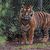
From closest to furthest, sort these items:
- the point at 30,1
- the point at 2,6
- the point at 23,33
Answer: the point at 2,6
the point at 23,33
the point at 30,1

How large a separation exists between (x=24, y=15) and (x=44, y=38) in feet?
4.55

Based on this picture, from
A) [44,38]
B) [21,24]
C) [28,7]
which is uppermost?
[28,7]

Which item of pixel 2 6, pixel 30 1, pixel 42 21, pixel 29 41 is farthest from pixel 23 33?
pixel 2 6

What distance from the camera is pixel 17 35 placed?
25.9 ft

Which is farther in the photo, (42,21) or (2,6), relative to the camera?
(42,21)

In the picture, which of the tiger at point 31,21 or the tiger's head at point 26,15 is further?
the tiger at point 31,21

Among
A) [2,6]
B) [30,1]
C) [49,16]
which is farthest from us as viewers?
[30,1]

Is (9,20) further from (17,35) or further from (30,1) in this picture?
(30,1)

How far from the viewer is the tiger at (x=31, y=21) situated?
6.91 meters

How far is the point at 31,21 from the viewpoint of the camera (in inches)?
278

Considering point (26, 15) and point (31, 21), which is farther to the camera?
point (31, 21)

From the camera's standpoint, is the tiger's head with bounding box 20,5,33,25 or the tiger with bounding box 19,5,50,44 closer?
the tiger's head with bounding box 20,5,33,25

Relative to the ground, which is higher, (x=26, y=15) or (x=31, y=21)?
(x=26, y=15)

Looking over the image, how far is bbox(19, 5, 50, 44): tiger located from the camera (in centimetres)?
691
